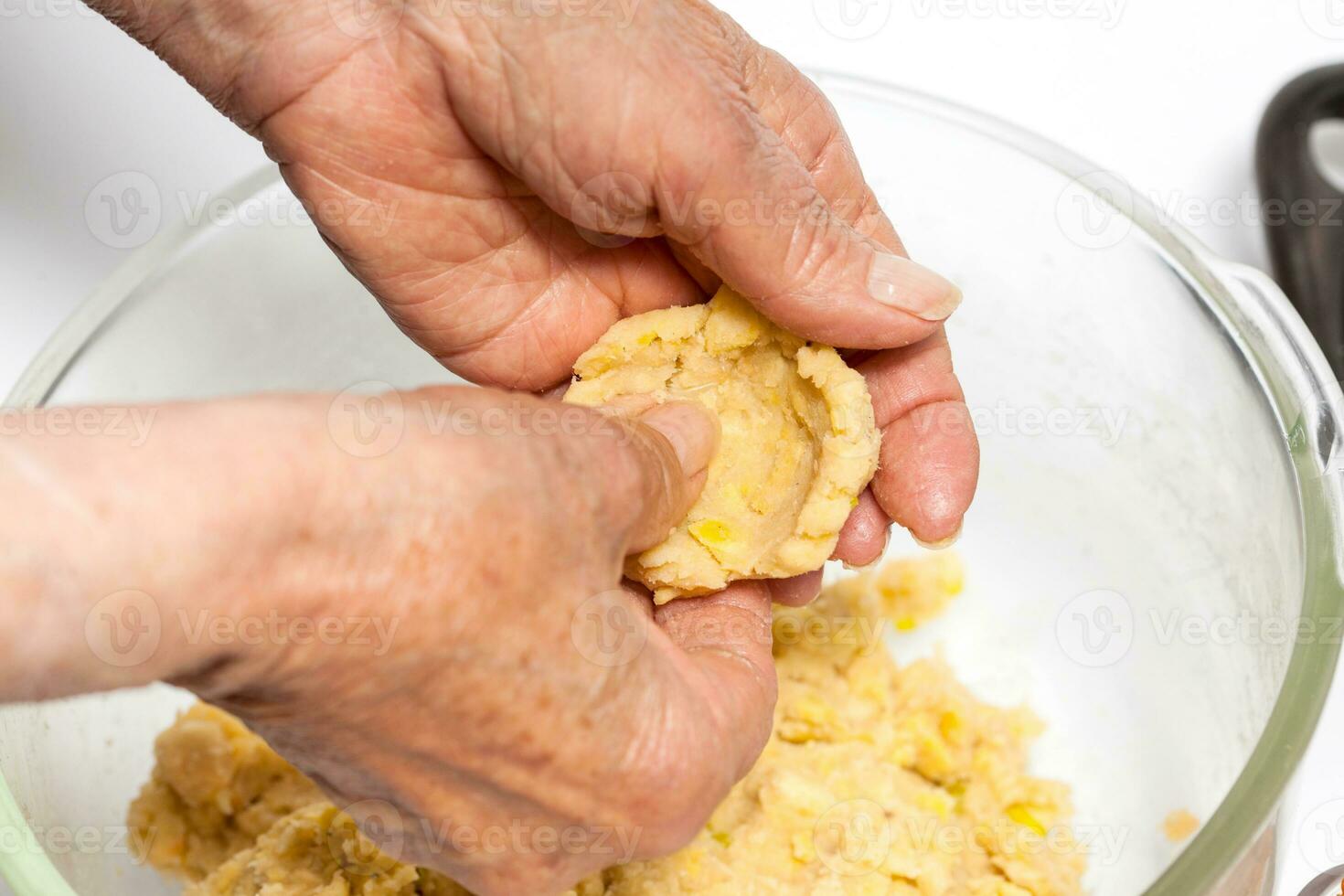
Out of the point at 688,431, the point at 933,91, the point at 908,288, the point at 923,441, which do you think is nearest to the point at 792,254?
the point at 908,288

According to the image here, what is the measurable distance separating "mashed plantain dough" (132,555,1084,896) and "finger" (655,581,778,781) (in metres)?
0.35

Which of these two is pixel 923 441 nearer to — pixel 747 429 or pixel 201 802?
pixel 747 429

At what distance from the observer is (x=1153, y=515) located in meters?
2.10

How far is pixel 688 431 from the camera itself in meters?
1.63

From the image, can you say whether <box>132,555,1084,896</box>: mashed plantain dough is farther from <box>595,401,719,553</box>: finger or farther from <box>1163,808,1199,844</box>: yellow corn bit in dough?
<box>595,401,719,553</box>: finger

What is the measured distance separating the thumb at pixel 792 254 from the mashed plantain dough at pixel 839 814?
750 mm

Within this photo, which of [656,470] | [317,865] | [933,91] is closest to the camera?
[656,470]

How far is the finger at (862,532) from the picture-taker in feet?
6.09

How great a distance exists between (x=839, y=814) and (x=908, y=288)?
0.86 m

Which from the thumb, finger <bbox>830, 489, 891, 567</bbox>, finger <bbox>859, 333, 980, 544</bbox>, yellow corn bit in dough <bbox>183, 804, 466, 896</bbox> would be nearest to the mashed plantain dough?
yellow corn bit in dough <bbox>183, 804, 466, 896</bbox>

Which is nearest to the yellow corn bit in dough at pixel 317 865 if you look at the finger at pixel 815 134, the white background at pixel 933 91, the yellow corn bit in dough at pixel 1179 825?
the yellow corn bit in dough at pixel 1179 825

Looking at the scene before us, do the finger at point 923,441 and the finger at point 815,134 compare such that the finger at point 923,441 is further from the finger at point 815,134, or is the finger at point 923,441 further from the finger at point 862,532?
the finger at point 815,134

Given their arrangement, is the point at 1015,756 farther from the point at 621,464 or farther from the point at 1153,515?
the point at 621,464

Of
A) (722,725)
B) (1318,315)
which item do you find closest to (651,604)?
(722,725)
